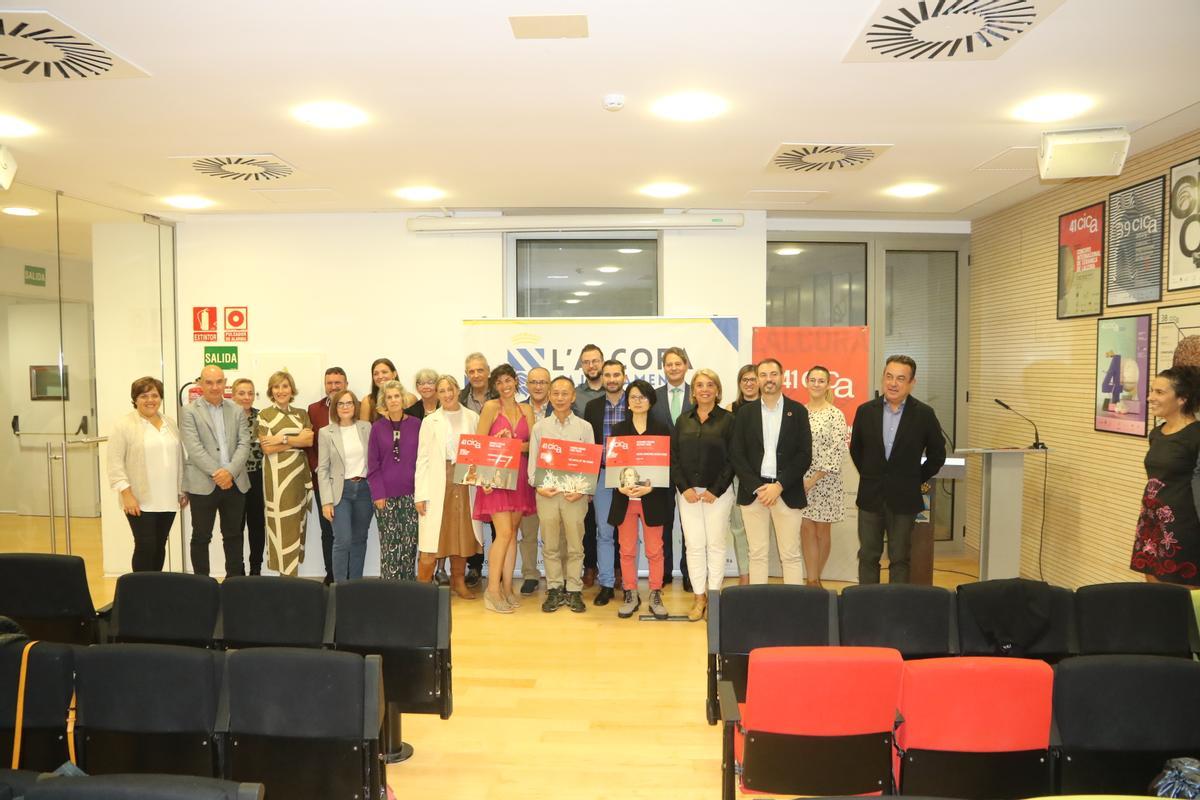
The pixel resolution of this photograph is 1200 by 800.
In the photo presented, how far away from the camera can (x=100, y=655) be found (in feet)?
7.90

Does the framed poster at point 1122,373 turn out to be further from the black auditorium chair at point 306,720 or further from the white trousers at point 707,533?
the black auditorium chair at point 306,720

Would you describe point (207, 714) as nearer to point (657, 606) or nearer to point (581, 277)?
point (657, 606)

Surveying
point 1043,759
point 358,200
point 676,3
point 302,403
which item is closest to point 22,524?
point 302,403

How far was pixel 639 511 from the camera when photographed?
222 inches

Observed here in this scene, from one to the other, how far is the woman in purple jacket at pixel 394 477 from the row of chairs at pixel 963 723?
3811 mm

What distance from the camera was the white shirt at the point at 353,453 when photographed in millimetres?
5852

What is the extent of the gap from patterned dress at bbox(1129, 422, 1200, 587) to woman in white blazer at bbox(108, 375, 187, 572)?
6250 mm

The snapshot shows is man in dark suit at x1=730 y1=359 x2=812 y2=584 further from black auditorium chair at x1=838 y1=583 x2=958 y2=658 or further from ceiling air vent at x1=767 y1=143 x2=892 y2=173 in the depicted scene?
black auditorium chair at x1=838 y1=583 x2=958 y2=658

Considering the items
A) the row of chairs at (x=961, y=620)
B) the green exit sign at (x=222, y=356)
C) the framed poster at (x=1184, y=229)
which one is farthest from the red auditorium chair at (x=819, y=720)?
the green exit sign at (x=222, y=356)

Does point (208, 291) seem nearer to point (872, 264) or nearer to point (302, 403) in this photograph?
point (302, 403)

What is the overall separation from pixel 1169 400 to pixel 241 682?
4.60 meters

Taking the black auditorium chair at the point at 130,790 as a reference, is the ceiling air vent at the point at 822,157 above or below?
above

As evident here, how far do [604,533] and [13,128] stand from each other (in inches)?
179

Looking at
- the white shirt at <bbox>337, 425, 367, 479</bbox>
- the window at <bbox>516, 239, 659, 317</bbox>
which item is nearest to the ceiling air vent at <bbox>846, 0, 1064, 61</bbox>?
the window at <bbox>516, 239, 659, 317</bbox>
